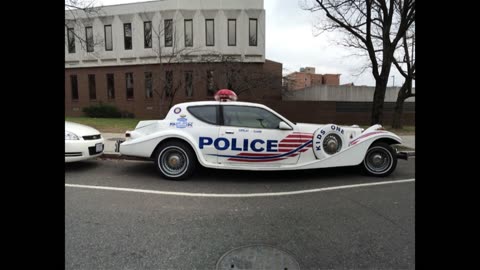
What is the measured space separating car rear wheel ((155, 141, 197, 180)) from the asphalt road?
0.20m

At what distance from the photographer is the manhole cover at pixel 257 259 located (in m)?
2.49

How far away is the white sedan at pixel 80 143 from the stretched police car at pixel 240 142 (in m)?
0.95

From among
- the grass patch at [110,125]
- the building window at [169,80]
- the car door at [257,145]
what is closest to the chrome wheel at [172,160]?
the car door at [257,145]

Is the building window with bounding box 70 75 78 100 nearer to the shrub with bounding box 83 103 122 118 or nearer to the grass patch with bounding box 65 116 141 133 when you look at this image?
the shrub with bounding box 83 103 122 118

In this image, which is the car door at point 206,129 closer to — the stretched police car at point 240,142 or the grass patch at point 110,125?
the stretched police car at point 240,142

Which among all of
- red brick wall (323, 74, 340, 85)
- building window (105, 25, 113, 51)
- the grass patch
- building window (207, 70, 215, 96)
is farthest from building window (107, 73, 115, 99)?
red brick wall (323, 74, 340, 85)

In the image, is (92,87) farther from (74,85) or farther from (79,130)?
(79,130)

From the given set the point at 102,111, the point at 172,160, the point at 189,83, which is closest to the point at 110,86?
the point at 102,111

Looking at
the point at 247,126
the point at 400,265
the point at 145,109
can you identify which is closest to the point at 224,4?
the point at 145,109

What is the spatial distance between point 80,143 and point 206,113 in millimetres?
2904

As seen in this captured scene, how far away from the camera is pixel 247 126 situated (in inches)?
211

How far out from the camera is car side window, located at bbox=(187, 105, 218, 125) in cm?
546

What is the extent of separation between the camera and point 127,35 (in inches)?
936
